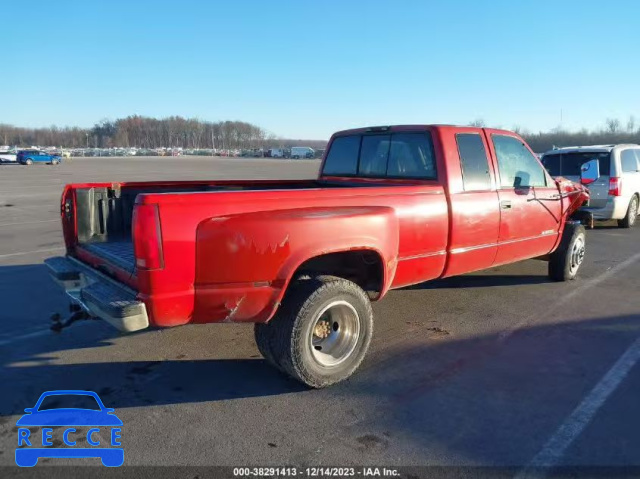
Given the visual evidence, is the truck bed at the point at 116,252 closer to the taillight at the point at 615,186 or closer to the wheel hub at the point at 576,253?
the wheel hub at the point at 576,253

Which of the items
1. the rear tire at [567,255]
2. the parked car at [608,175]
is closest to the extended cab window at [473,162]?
the rear tire at [567,255]

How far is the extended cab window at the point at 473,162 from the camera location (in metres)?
4.95

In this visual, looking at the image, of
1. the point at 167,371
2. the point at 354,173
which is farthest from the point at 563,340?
the point at 167,371

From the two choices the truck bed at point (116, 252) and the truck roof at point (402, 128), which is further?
the truck roof at point (402, 128)

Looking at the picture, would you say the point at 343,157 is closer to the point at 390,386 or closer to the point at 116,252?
the point at 116,252

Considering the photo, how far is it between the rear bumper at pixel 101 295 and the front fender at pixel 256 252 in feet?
1.32

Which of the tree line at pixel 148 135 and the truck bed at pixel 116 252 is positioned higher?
the tree line at pixel 148 135

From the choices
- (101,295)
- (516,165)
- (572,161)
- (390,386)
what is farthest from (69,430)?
(572,161)

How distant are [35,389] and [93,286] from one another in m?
0.88

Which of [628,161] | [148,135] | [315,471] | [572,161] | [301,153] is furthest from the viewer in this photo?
[148,135]

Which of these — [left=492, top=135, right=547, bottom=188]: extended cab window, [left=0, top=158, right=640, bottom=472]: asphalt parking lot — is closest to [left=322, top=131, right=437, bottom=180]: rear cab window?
[left=492, top=135, right=547, bottom=188]: extended cab window

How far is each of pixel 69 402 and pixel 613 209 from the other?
11146mm

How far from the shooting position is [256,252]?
3.30m

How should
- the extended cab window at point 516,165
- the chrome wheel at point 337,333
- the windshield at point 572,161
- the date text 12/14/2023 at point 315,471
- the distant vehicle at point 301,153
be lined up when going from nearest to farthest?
the date text 12/14/2023 at point 315,471
the chrome wheel at point 337,333
the extended cab window at point 516,165
the windshield at point 572,161
the distant vehicle at point 301,153
